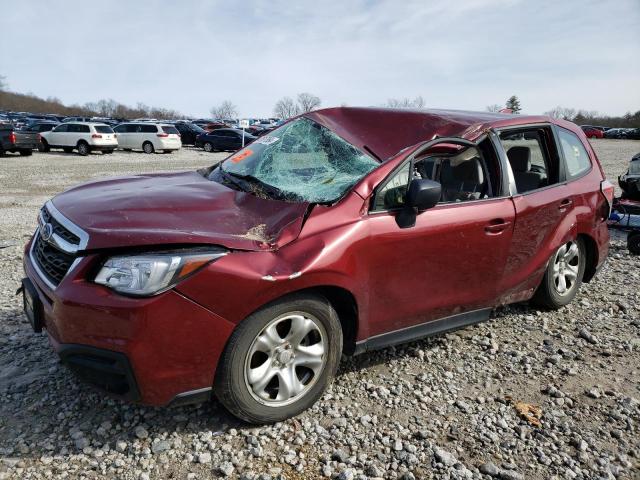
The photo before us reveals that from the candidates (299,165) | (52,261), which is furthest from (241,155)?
(52,261)

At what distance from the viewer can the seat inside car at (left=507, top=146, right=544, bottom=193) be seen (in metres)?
3.87

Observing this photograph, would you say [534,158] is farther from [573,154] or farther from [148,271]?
[148,271]

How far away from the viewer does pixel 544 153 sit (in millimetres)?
4195

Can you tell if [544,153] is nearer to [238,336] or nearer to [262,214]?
[262,214]

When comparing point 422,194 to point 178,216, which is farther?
point 422,194

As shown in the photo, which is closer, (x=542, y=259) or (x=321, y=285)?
(x=321, y=285)

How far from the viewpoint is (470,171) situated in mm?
3627

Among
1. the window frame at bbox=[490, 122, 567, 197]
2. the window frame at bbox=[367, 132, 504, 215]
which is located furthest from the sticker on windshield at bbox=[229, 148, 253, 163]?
the window frame at bbox=[490, 122, 567, 197]

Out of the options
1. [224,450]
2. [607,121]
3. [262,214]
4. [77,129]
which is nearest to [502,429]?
[224,450]

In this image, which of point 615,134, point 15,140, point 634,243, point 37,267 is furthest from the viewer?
point 615,134

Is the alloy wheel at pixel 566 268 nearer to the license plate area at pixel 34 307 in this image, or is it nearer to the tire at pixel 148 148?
the license plate area at pixel 34 307

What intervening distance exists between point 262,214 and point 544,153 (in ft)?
8.90

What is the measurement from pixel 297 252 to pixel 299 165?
1072 mm

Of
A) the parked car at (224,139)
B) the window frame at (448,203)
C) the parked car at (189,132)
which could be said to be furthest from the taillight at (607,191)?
the parked car at (189,132)
